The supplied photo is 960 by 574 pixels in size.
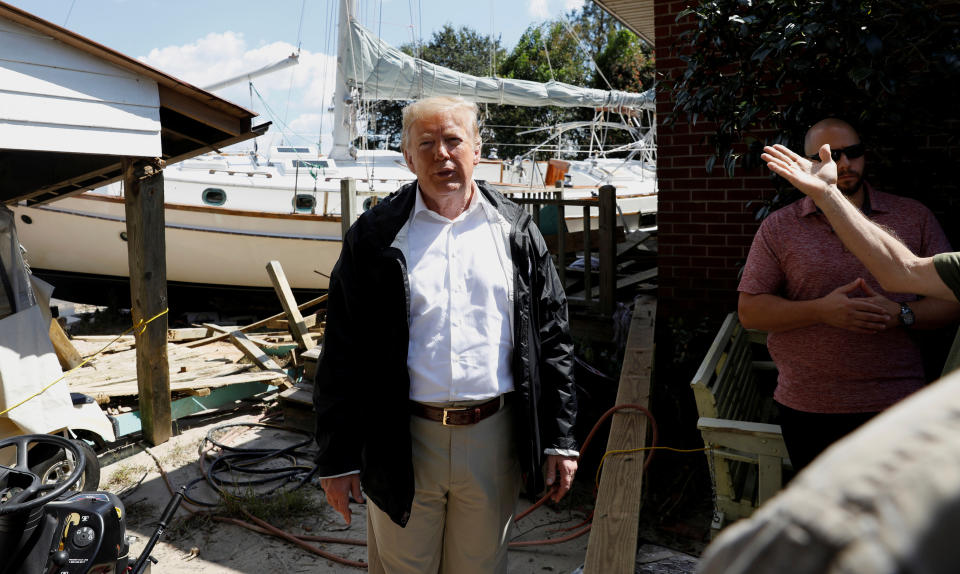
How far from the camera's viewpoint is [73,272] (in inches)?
549

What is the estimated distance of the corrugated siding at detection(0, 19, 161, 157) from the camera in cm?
453

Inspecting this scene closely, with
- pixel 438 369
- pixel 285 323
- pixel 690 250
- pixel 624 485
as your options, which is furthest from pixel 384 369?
pixel 285 323

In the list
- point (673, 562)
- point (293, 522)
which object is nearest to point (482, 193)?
point (673, 562)

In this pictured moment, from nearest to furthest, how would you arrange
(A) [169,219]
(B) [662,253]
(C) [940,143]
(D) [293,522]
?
1. (C) [940,143]
2. (D) [293,522]
3. (B) [662,253]
4. (A) [169,219]

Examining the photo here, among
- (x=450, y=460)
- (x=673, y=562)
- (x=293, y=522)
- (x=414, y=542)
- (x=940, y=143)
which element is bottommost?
(x=293, y=522)

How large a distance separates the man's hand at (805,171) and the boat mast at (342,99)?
1158 cm

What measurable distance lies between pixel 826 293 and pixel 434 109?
1751mm

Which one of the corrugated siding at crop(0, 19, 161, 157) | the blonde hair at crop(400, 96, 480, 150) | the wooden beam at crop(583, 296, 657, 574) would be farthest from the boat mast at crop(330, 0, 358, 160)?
the blonde hair at crop(400, 96, 480, 150)

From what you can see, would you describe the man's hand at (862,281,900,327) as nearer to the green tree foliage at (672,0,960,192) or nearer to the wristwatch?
the wristwatch

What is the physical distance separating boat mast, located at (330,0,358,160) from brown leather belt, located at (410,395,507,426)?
11.6 metres

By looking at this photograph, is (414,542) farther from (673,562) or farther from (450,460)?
(673,562)

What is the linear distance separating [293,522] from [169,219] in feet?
33.5

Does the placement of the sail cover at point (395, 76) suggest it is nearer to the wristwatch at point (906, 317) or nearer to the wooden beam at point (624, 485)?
the wooden beam at point (624, 485)

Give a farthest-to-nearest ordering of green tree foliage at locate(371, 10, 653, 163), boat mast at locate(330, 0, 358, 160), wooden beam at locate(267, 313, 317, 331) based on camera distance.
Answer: green tree foliage at locate(371, 10, 653, 163), boat mast at locate(330, 0, 358, 160), wooden beam at locate(267, 313, 317, 331)
